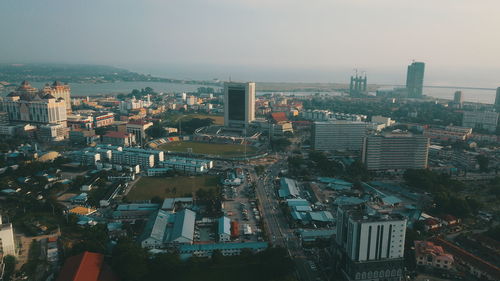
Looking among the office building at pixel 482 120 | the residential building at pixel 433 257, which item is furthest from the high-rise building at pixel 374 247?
the office building at pixel 482 120

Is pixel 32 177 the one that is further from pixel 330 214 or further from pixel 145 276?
pixel 330 214

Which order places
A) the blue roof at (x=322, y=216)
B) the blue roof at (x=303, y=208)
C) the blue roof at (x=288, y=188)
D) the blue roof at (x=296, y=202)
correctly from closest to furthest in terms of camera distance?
the blue roof at (x=322, y=216) < the blue roof at (x=303, y=208) < the blue roof at (x=296, y=202) < the blue roof at (x=288, y=188)

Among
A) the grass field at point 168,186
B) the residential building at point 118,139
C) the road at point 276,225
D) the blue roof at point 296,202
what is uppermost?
the residential building at point 118,139

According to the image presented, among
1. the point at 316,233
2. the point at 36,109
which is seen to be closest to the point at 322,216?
the point at 316,233

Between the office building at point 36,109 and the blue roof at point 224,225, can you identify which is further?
the office building at point 36,109

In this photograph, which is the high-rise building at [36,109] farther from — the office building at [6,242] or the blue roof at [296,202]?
the blue roof at [296,202]

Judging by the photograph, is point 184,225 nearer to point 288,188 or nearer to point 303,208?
point 303,208

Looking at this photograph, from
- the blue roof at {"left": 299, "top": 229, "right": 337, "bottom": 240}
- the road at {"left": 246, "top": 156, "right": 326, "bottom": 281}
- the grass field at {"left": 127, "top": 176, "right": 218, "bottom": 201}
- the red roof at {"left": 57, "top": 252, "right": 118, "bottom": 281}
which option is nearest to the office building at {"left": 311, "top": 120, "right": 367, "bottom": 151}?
the road at {"left": 246, "top": 156, "right": 326, "bottom": 281}

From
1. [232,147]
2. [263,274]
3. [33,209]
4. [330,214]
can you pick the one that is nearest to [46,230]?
[33,209]
